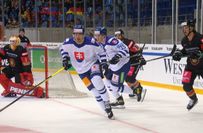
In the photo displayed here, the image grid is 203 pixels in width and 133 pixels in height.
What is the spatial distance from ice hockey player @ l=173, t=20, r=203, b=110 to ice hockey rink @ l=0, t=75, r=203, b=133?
44 cm

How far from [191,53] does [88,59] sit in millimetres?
1358

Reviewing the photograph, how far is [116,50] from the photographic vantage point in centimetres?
697

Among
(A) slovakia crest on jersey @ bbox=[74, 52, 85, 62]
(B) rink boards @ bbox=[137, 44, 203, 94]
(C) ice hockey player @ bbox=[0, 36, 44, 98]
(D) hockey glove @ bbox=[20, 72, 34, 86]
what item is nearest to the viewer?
(A) slovakia crest on jersey @ bbox=[74, 52, 85, 62]

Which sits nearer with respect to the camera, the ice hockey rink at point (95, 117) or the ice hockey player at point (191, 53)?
the ice hockey rink at point (95, 117)

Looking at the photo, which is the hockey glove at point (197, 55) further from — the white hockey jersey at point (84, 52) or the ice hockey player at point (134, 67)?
the ice hockey player at point (134, 67)

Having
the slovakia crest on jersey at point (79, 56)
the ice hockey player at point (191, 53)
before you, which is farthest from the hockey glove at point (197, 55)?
the slovakia crest on jersey at point (79, 56)

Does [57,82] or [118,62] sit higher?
[118,62]

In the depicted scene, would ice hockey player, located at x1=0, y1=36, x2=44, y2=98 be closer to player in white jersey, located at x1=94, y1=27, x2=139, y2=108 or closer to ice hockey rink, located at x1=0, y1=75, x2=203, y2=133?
ice hockey rink, located at x1=0, y1=75, x2=203, y2=133

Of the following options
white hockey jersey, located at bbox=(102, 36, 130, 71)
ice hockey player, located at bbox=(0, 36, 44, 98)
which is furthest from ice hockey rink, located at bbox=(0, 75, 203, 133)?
white hockey jersey, located at bbox=(102, 36, 130, 71)

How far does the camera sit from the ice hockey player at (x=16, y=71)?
826cm

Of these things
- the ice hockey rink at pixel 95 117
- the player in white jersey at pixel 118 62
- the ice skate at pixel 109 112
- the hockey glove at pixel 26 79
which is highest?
the player in white jersey at pixel 118 62

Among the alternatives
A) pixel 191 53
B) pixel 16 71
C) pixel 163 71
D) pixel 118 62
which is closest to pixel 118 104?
pixel 118 62

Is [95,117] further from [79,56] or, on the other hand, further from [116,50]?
[116,50]

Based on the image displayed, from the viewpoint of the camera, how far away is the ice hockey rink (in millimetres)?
5463
